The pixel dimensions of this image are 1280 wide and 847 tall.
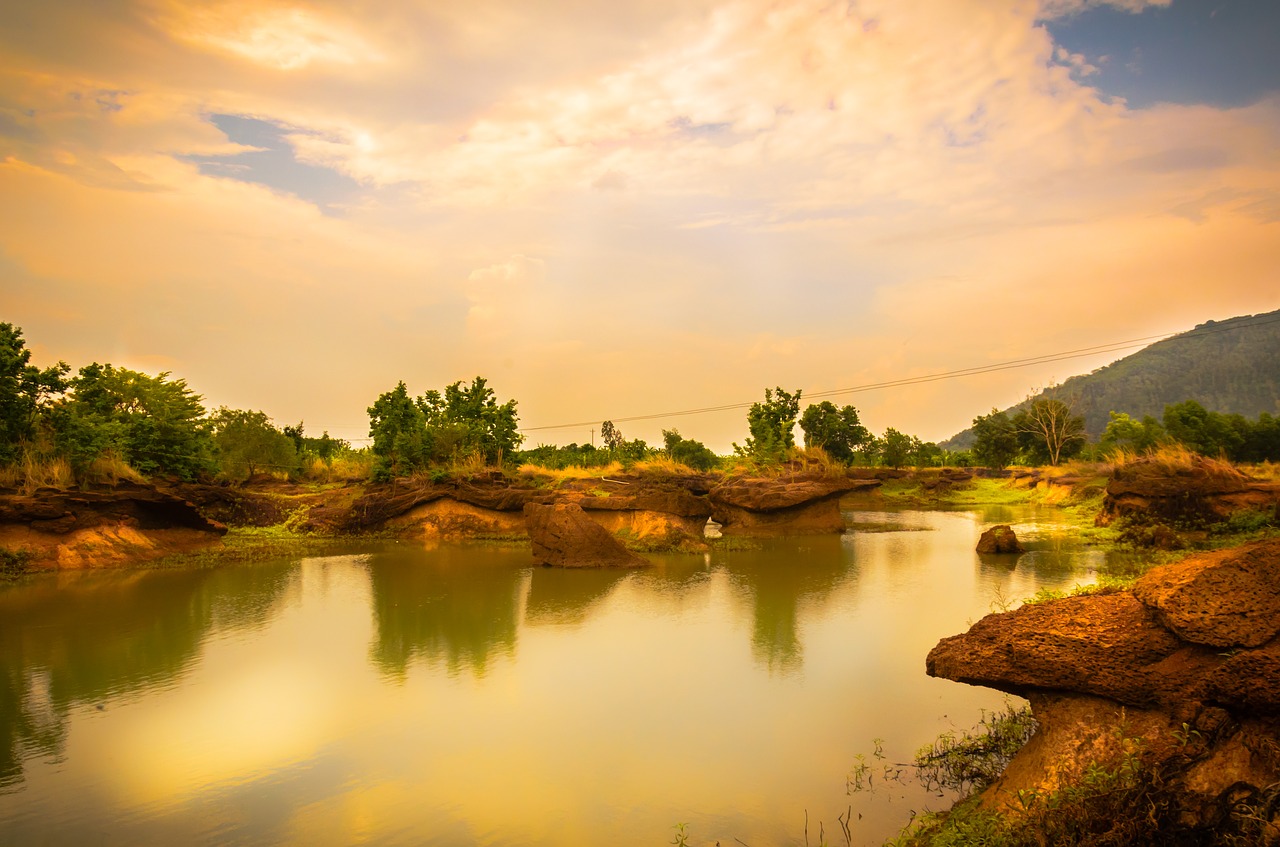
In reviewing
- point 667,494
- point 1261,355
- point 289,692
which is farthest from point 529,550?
point 1261,355

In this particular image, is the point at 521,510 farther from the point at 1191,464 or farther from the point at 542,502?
the point at 1191,464

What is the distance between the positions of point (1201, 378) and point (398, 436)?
127m

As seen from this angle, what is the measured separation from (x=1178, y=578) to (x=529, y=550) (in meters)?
17.3

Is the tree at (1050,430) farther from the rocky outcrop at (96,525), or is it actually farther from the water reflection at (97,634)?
the water reflection at (97,634)

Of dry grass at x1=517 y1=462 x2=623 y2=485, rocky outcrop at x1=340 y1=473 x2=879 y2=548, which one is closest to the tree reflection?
rocky outcrop at x1=340 y1=473 x2=879 y2=548

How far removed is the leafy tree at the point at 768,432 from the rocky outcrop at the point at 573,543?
15010mm

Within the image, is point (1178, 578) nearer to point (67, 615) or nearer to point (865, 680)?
point (865, 680)

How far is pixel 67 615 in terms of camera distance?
11.8 metres

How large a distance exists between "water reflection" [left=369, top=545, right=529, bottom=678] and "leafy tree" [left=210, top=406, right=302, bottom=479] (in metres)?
17.6

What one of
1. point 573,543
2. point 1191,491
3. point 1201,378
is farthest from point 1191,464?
point 1201,378

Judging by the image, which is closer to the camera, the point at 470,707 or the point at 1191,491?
the point at 470,707

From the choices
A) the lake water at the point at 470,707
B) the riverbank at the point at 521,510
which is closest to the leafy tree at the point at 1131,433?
the riverbank at the point at 521,510

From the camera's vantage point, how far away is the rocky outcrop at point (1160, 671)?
13.5ft

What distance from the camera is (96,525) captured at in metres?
17.5
